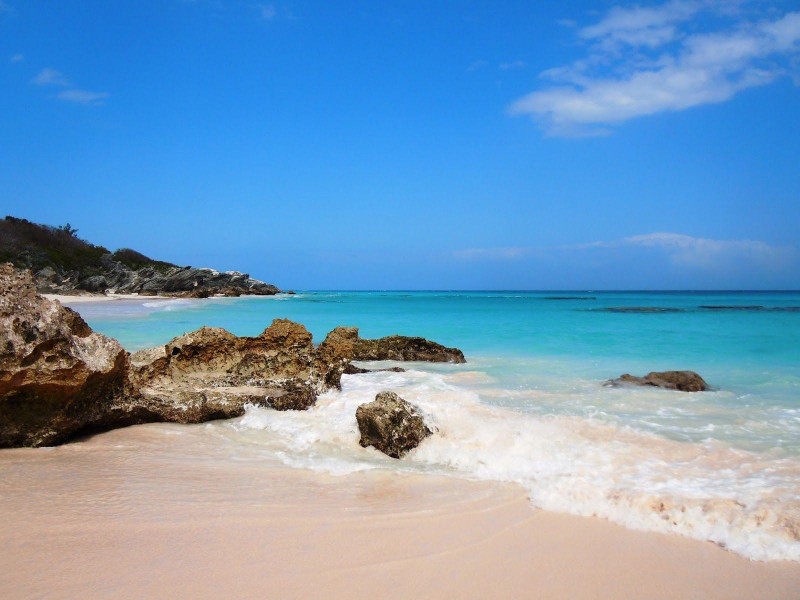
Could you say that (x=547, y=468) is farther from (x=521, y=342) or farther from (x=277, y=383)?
(x=521, y=342)

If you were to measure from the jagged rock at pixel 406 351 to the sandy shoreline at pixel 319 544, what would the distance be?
24.6 ft

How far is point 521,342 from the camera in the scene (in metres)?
15.4

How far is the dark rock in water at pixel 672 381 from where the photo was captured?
822 cm

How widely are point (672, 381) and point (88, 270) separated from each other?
173 feet

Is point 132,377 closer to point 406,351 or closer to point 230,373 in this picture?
point 230,373

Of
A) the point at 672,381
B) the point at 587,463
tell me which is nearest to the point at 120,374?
the point at 587,463

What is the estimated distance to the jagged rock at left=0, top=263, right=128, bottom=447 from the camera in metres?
4.29

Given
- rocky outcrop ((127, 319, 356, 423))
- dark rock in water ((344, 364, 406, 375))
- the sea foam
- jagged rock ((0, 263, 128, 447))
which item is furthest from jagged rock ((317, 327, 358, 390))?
jagged rock ((0, 263, 128, 447))

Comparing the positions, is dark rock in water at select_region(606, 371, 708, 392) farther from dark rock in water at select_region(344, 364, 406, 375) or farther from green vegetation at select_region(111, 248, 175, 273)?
green vegetation at select_region(111, 248, 175, 273)

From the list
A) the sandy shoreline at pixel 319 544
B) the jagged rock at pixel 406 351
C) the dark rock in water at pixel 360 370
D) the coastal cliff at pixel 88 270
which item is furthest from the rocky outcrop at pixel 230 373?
the coastal cliff at pixel 88 270

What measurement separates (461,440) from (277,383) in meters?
2.60

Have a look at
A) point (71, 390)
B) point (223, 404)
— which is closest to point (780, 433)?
point (223, 404)

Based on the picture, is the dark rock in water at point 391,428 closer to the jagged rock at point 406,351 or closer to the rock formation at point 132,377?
the rock formation at point 132,377

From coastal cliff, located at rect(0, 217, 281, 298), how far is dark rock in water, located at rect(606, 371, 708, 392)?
127ft
